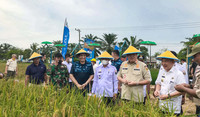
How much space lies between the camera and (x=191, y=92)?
6.50 ft

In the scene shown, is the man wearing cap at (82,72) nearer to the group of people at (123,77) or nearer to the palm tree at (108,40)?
the group of people at (123,77)

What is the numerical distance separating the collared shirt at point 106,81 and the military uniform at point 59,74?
2.72 ft

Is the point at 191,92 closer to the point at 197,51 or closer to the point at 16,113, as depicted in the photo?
the point at 197,51

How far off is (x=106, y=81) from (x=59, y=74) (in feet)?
4.02

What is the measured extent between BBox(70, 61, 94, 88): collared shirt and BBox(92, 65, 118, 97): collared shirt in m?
0.22

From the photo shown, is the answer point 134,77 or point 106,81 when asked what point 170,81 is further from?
point 106,81

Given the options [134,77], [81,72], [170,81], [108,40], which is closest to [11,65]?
[81,72]

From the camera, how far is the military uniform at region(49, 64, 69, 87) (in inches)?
163

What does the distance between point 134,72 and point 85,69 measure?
1.20 metres

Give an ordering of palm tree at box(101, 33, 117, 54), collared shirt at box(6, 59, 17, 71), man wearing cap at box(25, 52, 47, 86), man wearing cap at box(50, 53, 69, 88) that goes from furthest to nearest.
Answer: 1. palm tree at box(101, 33, 117, 54)
2. collared shirt at box(6, 59, 17, 71)
3. man wearing cap at box(25, 52, 47, 86)
4. man wearing cap at box(50, 53, 69, 88)

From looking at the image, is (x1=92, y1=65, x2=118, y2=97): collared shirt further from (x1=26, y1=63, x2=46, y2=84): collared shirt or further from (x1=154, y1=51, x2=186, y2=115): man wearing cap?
(x1=26, y1=63, x2=46, y2=84): collared shirt

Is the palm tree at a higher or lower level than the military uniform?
higher

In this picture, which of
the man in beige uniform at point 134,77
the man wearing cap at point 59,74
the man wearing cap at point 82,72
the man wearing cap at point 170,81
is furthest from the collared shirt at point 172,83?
the man wearing cap at point 59,74

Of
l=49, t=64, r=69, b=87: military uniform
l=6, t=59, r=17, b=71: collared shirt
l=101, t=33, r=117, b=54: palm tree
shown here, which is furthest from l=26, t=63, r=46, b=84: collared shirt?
l=101, t=33, r=117, b=54: palm tree
